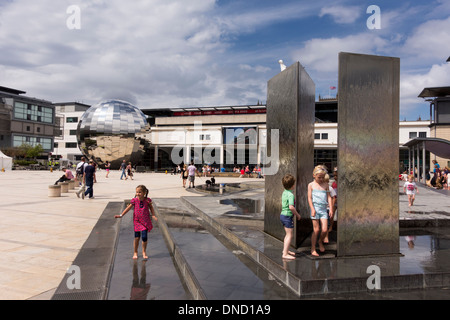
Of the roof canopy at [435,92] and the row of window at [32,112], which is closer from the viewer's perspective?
the roof canopy at [435,92]

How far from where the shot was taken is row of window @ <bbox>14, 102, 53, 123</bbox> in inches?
2631

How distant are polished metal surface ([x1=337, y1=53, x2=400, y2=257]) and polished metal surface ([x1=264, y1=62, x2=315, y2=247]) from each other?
0.71m

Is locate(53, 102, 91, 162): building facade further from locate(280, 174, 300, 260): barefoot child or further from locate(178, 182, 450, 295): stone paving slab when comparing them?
locate(280, 174, 300, 260): barefoot child

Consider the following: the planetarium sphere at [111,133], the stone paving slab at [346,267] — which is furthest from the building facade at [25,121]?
the stone paving slab at [346,267]

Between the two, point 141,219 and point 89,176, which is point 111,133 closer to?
point 89,176

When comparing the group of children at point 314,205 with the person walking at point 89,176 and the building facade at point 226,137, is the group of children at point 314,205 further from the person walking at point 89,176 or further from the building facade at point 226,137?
the building facade at point 226,137

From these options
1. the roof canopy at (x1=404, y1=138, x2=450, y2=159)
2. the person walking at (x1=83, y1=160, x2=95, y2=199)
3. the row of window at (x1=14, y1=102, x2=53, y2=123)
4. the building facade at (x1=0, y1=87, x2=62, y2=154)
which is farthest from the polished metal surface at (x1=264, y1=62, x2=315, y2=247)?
the row of window at (x1=14, y1=102, x2=53, y2=123)

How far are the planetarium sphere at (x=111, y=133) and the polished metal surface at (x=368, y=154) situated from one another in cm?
3810

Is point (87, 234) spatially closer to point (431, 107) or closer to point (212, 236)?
point (212, 236)

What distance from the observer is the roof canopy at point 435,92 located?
116 ft

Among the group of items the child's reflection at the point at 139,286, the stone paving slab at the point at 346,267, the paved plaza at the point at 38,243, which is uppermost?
the stone paving slab at the point at 346,267

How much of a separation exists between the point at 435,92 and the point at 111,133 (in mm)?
38439

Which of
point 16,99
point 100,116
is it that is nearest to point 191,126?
point 100,116

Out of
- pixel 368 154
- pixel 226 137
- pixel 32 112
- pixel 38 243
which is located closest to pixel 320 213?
pixel 368 154
